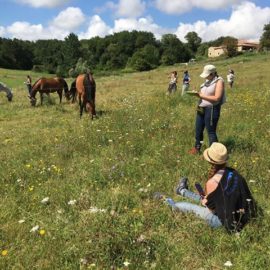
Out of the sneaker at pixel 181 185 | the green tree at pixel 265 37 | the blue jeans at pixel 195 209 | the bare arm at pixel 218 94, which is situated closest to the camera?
the blue jeans at pixel 195 209

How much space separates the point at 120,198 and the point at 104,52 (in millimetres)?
125972

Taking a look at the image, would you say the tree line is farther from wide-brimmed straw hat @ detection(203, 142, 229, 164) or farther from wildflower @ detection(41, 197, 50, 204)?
wide-brimmed straw hat @ detection(203, 142, 229, 164)

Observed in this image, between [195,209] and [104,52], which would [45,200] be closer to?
[195,209]

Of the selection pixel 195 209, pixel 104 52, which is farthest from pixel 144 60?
pixel 195 209

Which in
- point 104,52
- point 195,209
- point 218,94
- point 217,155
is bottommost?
point 104,52

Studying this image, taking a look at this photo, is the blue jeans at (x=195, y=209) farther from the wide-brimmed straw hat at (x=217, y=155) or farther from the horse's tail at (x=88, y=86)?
the horse's tail at (x=88, y=86)

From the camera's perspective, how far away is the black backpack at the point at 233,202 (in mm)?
4480

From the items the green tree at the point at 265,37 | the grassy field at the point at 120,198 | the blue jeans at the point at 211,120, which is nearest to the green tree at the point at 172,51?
the green tree at the point at 265,37

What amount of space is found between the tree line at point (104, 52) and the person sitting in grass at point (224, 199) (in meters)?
84.8

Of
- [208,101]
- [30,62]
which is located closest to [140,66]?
[30,62]

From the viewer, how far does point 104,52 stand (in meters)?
128

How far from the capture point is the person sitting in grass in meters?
4.49

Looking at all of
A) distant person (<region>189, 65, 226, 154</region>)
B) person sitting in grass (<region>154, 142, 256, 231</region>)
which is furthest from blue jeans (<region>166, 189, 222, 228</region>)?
distant person (<region>189, 65, 226, 154</region>)

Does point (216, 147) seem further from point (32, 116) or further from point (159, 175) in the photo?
point (32, 116)
